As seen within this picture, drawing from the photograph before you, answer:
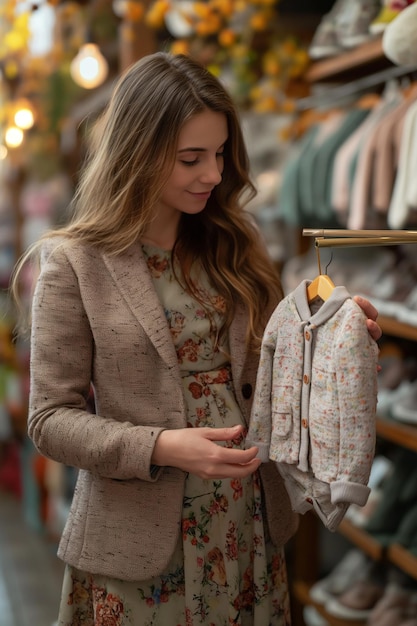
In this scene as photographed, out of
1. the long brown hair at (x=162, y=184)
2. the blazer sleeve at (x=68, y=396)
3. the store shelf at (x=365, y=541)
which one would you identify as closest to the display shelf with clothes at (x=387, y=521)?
the store shelf at (x=365, y=541)

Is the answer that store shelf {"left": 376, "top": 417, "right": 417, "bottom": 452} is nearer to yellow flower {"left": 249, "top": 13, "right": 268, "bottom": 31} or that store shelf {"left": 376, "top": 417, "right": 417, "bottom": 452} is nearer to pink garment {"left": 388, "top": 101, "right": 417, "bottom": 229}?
pink garment {"left": 388, "top": 101, "right": 417, "bottom": 229}

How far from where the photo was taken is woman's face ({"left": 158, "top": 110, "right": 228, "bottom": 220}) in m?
1.63

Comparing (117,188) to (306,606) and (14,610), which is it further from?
(14,610)

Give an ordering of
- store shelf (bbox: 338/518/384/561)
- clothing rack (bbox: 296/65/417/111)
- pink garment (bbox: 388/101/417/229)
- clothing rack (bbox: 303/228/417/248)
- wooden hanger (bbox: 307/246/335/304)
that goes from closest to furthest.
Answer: clothing rack (bbox: 303/228/417/248) → wooden hanger (bbox: 307/246/335/304) → pink garment (bbox: 388/101/417/229) → clothing rack (bbox: 296/65/417/111) → store shelf (bbox: 338/518/384/561)

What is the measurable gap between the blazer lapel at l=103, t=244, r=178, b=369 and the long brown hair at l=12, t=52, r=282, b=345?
0.11ft

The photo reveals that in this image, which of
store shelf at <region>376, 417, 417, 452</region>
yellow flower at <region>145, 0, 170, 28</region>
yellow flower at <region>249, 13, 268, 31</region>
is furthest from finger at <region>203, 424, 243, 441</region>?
yellow flower at <region>249, 13, 268, 31</region>

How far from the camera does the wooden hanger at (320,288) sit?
5.11 ft

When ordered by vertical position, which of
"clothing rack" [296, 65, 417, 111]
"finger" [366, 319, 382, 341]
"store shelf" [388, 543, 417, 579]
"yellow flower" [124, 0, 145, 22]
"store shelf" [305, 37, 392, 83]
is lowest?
"store shelf" [388, 543, 417, 579]

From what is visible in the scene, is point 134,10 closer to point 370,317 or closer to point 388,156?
point 388,156

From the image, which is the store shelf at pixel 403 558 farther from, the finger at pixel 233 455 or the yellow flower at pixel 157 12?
the yellow flower at pixel 157 12

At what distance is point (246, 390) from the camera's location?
1.77 metres

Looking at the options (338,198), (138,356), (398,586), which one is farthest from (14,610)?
(138,356)

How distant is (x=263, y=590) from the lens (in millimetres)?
1730

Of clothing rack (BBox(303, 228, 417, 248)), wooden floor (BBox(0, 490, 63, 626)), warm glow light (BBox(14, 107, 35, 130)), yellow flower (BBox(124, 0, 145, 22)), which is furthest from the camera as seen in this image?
warm glow light (BBox(14, 107, 35, 130))
